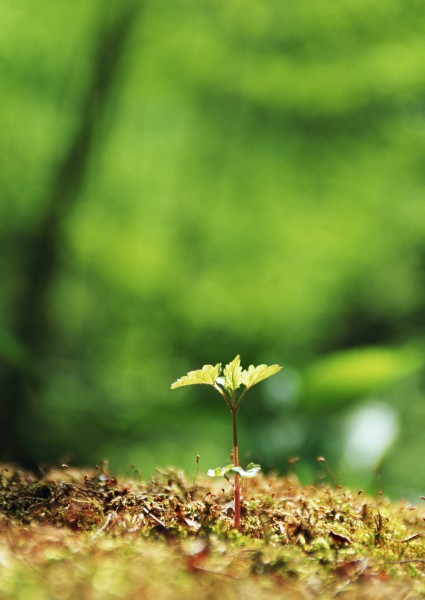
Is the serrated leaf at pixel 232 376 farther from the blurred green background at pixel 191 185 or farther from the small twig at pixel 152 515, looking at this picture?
the blurred green background at pixel 191 185

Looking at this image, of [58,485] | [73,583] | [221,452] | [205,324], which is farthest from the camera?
[221,452]

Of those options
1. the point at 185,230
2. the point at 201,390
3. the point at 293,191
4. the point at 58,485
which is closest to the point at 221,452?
the point at 201,390

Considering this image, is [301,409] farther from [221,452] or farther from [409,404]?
[409,404]

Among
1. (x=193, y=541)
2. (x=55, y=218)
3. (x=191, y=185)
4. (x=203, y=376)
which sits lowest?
(x=193, y=541)

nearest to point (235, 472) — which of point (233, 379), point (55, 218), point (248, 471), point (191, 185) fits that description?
point (248, 471)

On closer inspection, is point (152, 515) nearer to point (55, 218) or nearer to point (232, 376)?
point (232, 376)

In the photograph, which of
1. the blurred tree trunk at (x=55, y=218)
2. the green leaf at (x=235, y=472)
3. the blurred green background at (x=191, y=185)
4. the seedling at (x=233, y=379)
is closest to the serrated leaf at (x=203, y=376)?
the seedling at (x=233, y=379)

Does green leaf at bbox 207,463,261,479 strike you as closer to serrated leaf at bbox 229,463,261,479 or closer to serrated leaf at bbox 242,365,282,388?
serrated leaf at bbox 229,463,261,479
